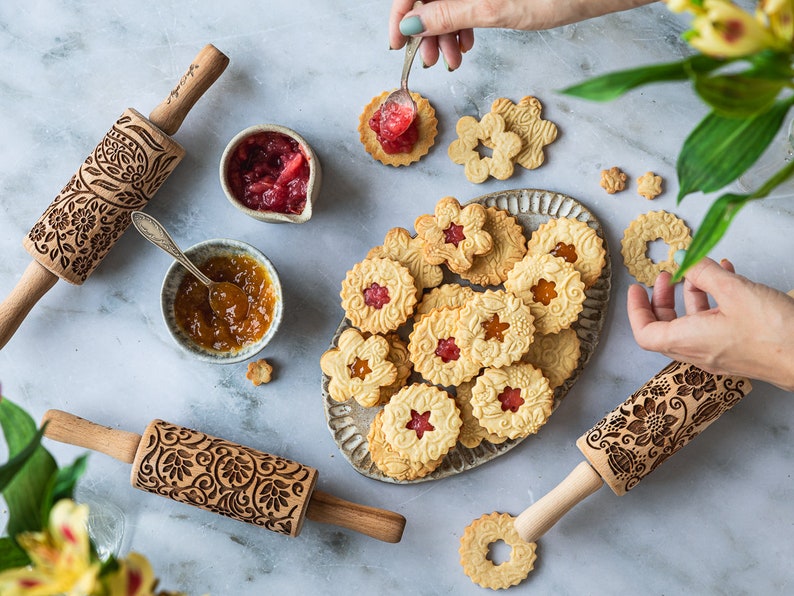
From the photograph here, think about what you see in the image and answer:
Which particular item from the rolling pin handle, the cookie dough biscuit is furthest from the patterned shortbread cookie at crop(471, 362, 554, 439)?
the cookie dough biscuit

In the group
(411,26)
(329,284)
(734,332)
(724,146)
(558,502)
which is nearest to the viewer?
(724,146)

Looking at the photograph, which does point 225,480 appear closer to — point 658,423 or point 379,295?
point 379,295

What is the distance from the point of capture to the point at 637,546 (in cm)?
190

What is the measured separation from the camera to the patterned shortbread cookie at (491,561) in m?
1.89

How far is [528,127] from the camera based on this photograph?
1.92 meters

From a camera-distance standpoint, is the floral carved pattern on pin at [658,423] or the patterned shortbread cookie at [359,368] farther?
the patterned shortbread cookie at [359,368]

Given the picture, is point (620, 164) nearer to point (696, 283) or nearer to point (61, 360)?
point (696, 283)

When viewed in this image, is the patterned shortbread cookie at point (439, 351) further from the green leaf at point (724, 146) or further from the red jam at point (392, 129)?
the green leaf at point (724, 146)

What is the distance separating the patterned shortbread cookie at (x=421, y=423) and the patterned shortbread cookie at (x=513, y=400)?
0.08m

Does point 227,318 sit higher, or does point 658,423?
point 227,318

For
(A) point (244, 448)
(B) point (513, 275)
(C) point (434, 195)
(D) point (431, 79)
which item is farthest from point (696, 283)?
(A) point (244, 448)

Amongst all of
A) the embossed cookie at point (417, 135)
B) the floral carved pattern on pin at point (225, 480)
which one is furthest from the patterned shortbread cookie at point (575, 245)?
the floral carved pattern on pin at point (225, 480)

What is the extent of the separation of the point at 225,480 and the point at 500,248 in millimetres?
906

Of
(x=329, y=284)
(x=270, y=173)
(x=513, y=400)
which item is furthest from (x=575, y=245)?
(x=270, y=173)
